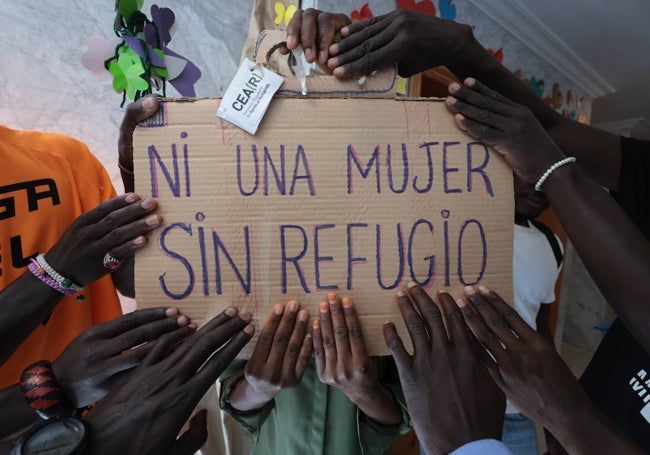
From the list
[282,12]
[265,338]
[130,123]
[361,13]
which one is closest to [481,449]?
[265,338]

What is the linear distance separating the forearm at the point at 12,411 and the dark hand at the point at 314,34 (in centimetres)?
62

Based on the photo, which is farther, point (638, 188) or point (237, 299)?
point (638, 188)

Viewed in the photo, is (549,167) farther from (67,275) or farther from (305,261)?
(67,275)

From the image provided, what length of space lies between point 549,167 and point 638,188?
29cm

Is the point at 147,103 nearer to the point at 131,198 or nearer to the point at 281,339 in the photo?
the point at 131,198

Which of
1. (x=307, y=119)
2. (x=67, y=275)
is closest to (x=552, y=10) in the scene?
(x=307, y=119)

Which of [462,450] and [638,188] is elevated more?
[638,188]

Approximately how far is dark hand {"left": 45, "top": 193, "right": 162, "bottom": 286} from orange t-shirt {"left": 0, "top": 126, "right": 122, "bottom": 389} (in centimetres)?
16

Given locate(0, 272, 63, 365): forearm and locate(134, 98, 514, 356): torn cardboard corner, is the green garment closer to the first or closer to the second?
locate(134, 98, 514, 356): torn cardboard corner

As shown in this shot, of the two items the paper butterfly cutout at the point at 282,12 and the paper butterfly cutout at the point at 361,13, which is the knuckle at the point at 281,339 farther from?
the paper butterfly cutout at the point at 361,13

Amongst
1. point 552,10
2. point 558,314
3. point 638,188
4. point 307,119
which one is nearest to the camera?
point 307,119

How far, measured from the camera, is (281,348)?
47 cm

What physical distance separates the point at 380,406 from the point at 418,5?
152 centimetres

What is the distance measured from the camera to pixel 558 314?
109 inches
